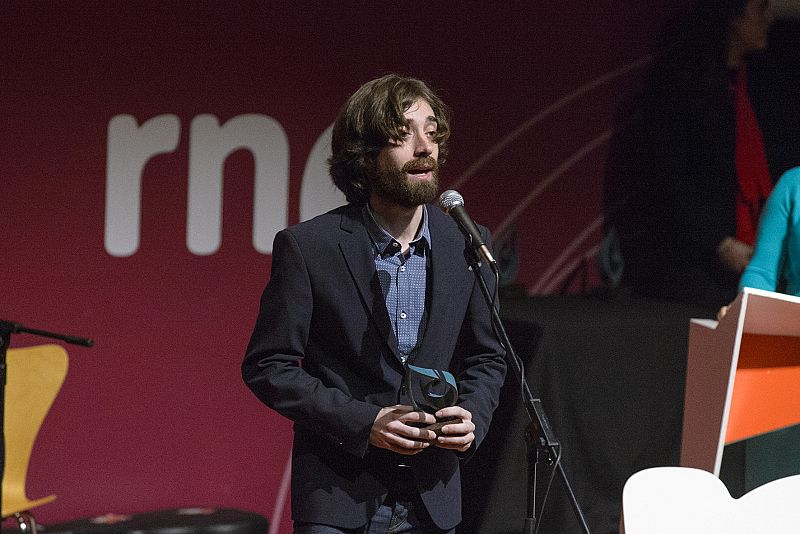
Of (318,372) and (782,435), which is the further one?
(782,435)

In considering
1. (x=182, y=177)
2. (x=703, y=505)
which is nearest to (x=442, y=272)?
(x=703, y=505)

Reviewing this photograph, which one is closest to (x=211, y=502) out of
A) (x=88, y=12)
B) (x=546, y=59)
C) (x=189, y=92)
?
(x=189, y=92)

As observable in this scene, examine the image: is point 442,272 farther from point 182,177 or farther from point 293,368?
point 182,177

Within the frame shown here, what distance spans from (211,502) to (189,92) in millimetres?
1685

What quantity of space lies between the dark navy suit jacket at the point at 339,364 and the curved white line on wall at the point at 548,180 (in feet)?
9.50

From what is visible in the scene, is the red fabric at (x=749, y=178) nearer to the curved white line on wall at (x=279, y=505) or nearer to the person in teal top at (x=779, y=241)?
the person in teal top at (x=779, y=241)

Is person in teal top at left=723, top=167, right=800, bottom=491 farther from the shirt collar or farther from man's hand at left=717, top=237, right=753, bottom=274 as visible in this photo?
man's hand at left=717, top=237, right=753, bottom=274

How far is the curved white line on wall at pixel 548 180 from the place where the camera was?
17.9ft

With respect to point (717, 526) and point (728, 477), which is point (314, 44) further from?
point (717, 526)

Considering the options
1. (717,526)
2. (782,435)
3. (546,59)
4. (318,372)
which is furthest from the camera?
(546,59)

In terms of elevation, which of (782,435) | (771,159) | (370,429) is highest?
(771,159)

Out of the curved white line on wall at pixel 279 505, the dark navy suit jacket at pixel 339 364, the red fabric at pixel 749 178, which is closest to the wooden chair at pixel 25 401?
the curved white line on wall at pixel 279 505

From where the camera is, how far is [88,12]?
457 centimetres

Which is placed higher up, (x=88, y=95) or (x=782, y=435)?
(x=88, y=95)
